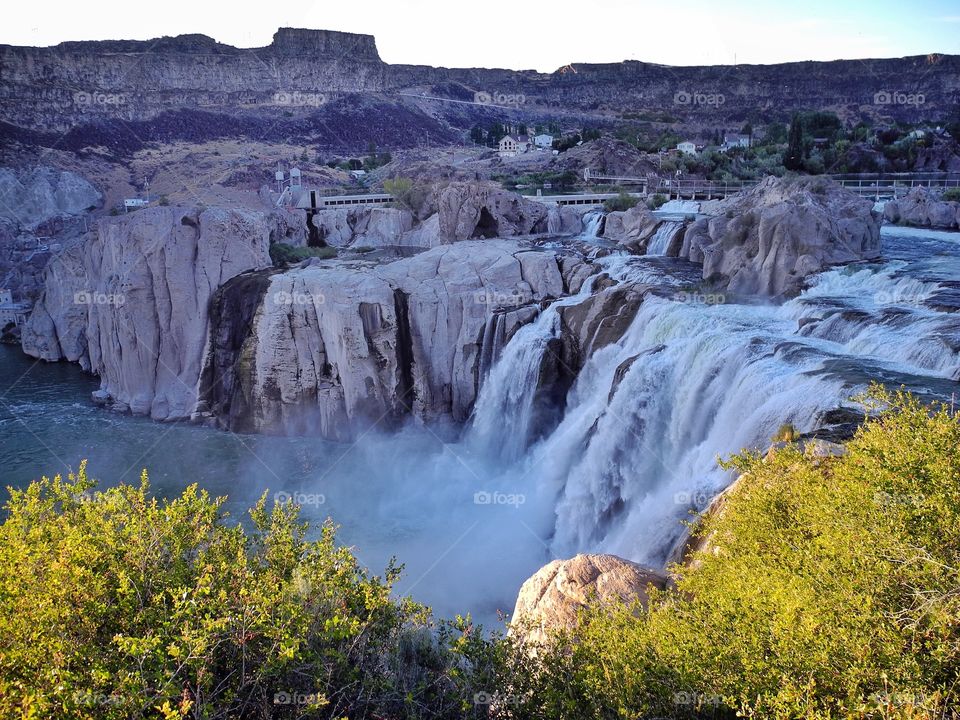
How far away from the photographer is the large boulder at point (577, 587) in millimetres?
9242

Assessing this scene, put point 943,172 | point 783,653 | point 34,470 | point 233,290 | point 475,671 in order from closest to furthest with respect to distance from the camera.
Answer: point 783,653, point 475,671, point 34,470, point 233,290, point 943,172

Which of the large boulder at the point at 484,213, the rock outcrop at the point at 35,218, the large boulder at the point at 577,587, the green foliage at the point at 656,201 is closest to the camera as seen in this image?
the large boulder at the point at 577,587

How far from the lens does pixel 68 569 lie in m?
6.49

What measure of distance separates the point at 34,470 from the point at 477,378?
43.9 ft

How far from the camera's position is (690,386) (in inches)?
605

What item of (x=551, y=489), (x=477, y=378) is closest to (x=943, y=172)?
(x=477, y=378)

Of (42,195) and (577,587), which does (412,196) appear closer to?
(577,587)

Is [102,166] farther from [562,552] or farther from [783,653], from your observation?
[783,653]

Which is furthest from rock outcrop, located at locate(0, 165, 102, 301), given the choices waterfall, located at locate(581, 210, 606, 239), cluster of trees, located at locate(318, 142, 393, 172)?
Answer: waterfall, located at locate(581, 210, 606, 239)

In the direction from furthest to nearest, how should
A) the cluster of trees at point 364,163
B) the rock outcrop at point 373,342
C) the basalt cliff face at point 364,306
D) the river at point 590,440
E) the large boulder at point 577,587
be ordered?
the cluster of trees at point 364,163, the rock outcrop at point 373,342, the basalt cliff face at point 364,306, the river at point 590,440, the large boulder at point 577,587

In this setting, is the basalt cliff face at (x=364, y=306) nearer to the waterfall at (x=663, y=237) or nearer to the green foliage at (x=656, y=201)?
the waterfall at (x=663, y=237)

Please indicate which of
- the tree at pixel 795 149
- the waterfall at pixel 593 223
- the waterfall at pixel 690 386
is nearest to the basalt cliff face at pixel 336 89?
the tree at pixel 795 149

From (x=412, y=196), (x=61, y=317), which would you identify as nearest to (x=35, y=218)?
(x=61, y=317)

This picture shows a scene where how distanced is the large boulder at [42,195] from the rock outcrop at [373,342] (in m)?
34.2
